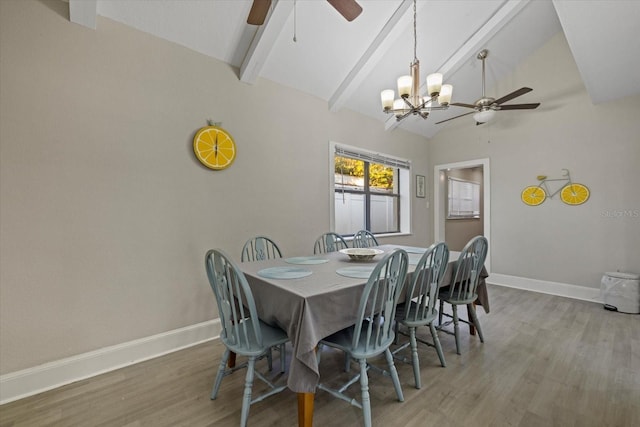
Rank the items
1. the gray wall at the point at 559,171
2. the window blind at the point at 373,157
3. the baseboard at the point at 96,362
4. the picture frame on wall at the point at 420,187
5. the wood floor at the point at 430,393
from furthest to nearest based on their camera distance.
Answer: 1. the picture frame on wall at the point at 420,187
2. the window blind at the point at 373,157
3. the gray wall at the point at 559,171
4. the baseboard at the point at 96,362
5. the wood floor at the point at 430,393

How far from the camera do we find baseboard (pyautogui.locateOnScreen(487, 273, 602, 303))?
11.6ft

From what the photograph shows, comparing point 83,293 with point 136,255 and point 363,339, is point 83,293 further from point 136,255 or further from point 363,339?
point 363,339

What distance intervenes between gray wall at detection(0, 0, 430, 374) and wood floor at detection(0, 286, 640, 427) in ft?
1.23

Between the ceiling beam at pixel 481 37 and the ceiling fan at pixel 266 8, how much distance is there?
91.1 inches

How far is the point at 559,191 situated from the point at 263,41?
4.30 metres

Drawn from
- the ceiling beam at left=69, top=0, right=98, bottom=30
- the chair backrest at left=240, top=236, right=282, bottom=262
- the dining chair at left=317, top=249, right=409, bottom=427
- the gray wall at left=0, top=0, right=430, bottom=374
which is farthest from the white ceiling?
the dining chair at left=317, top=249, right=409, bottom=427

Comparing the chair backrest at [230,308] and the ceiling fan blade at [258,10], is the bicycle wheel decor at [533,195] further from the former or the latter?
the chair backrest at [230,308]

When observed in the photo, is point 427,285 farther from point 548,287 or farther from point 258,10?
point 548,287

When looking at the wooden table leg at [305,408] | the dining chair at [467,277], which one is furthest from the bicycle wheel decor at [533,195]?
the wooden table leg at [305,408]

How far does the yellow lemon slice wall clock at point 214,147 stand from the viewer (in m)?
2.49

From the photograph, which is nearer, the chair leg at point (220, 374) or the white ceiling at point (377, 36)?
the chair leg at point (220, 374)

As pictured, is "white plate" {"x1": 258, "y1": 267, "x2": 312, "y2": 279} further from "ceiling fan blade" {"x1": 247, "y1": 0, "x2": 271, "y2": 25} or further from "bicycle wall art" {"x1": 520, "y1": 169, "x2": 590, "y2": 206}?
"bicycle wall art" {"x1": 520, "y1": 169, "x2": 590, "y2": 206}

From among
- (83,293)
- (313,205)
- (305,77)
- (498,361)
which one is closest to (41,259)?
(83,293)

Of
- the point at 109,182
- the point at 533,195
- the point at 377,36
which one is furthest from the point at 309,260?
the point at 533,195
